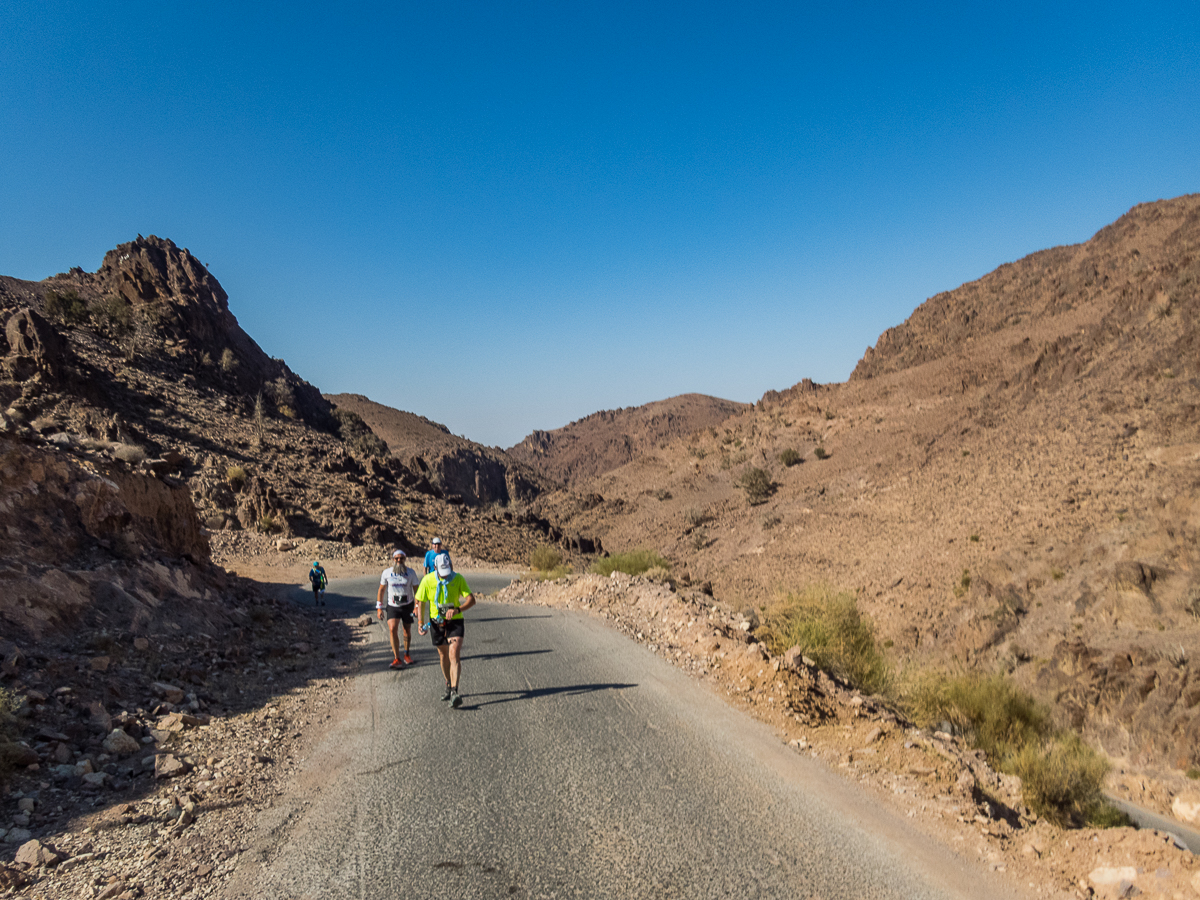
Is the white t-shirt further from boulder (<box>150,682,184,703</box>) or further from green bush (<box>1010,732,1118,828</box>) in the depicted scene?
green bush (<box>1010,732,1118,828</box>)

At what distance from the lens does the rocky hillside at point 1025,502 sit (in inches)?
559

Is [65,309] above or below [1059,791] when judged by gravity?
above

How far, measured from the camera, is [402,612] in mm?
9688

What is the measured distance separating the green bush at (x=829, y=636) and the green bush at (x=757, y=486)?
31.8 meters

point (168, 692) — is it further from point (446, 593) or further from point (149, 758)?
point (446, 593)

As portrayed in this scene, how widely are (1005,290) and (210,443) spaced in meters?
68.0

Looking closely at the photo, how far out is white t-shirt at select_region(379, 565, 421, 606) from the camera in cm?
958

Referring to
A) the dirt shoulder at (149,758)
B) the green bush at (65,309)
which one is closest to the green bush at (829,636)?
the dirt shoulder at (149,758)

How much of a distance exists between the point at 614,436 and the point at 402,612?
135m

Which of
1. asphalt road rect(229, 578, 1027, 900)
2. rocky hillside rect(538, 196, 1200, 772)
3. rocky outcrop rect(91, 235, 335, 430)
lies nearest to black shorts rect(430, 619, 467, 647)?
asphalt road rect(229, 578, 1027, 900)

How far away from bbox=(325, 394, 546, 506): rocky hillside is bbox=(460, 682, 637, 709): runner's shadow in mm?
59872

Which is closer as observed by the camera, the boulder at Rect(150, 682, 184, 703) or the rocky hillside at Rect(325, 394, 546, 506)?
the boulder at Rect(150, 682, 184, 703)

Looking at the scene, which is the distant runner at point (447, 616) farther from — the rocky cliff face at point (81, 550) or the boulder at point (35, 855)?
the rocky cliff face at point (81, 550)

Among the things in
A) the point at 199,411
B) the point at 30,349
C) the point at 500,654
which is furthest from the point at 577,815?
the point at 199,411
